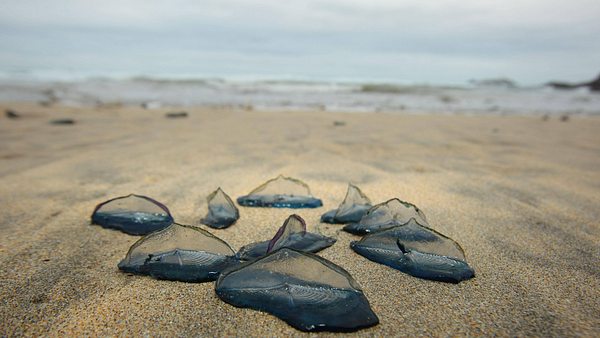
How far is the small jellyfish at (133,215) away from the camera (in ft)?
4.70

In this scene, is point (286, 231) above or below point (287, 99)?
above

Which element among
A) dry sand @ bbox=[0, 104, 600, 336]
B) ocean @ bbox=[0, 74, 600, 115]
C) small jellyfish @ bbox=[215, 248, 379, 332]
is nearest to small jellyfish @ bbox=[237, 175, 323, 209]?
dry sand @ bbox=[0, 104, 600, 336]

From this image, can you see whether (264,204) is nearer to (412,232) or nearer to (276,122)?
(412,232)

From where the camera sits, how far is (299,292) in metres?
0.95

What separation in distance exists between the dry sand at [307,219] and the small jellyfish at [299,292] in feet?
0.10

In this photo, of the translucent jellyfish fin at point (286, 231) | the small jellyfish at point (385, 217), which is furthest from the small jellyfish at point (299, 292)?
the small jellyfish at point (385, 217)

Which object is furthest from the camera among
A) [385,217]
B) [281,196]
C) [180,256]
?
[281,196]

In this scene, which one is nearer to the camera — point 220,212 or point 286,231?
point 286,231

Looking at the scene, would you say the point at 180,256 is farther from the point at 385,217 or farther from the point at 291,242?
the point at 385,217

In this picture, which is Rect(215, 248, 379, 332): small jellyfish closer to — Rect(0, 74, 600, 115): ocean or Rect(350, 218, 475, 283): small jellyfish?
Rect(350, 218, 475, 283): small jellyfish

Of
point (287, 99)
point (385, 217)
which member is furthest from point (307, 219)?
point (287, 99)

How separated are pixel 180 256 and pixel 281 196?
2.26ft

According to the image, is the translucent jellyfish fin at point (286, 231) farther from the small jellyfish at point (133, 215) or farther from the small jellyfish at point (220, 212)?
the small jellyfish at point (133, 215)

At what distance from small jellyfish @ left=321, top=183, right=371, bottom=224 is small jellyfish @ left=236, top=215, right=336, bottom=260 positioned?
175mm
